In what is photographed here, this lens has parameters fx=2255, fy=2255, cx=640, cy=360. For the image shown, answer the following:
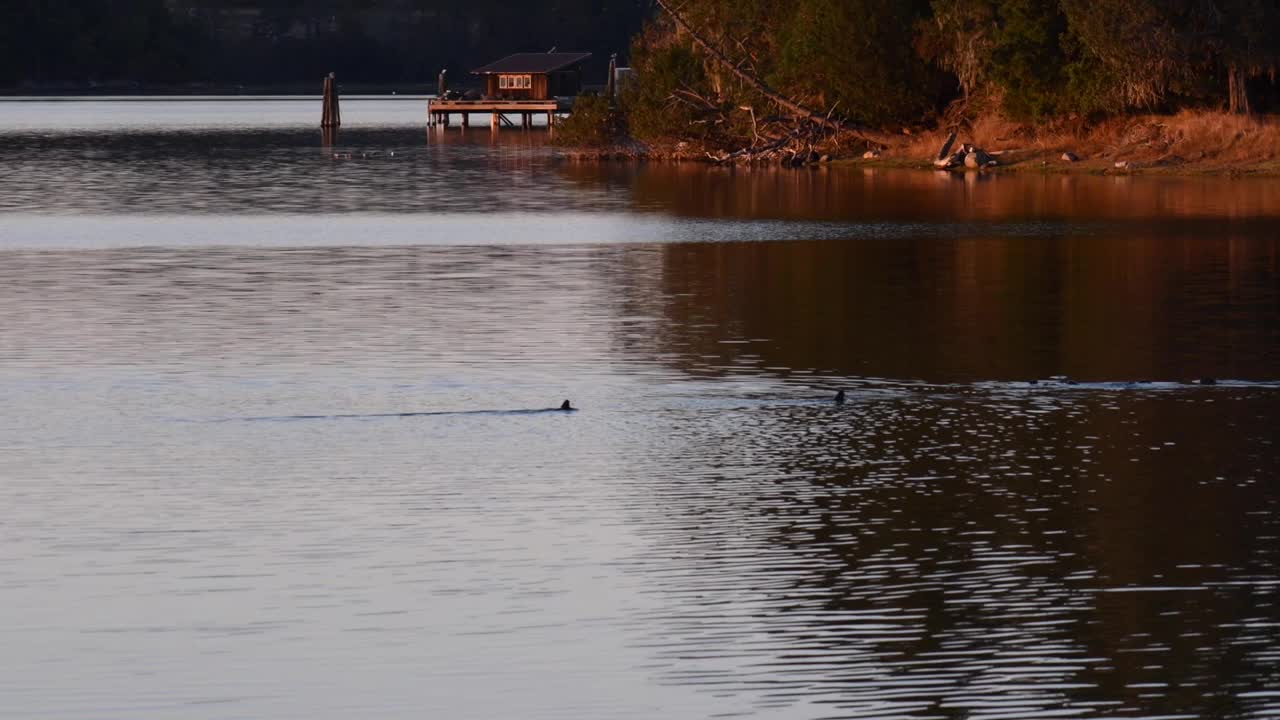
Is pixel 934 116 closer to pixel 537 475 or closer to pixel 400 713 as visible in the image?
pixel 537 475

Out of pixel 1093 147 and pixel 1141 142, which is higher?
pixel 1141 142

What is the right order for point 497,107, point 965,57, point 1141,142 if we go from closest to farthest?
point 1141,142, point 965,57, point 497,107

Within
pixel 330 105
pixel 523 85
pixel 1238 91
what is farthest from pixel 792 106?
pixel 523 85

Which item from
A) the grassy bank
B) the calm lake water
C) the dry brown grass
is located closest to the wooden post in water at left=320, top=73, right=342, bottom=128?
the grassy bank

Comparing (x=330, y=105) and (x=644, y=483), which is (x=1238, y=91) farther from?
(x=330, y=105)

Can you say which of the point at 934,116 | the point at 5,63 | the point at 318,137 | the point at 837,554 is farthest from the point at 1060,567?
the point at 5,63

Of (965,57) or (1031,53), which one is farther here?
(965,57)

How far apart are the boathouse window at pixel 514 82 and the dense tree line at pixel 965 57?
43.7 metres

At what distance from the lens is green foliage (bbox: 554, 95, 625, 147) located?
78.5 metres

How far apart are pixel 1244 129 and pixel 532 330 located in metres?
37.6

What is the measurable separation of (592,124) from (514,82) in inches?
1802

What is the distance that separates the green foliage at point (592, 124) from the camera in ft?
258

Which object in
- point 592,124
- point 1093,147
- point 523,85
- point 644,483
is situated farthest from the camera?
point 523,85

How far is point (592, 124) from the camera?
78.4m
